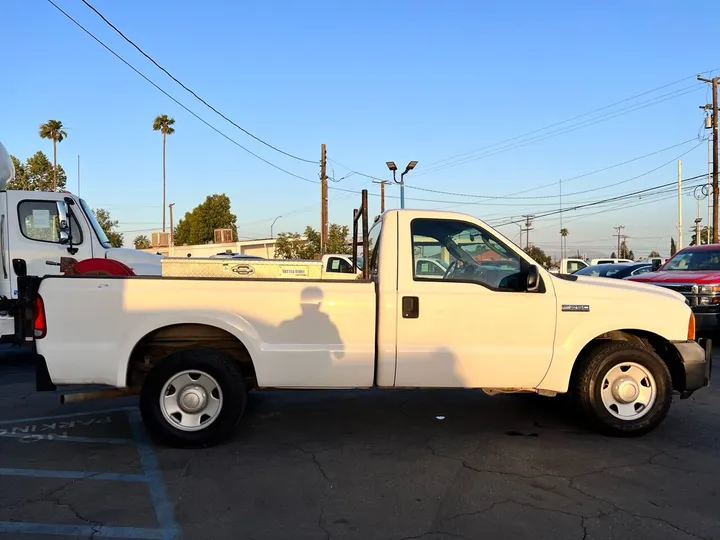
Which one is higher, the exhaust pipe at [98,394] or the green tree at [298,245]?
the green tree at [298,245]

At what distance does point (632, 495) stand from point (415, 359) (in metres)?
1.89

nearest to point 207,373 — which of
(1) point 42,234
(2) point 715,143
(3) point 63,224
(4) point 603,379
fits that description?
(4) point 603,379

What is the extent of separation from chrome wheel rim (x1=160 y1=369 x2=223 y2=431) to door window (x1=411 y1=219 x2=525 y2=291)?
206 cm

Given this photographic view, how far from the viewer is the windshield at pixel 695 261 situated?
11.1 metres

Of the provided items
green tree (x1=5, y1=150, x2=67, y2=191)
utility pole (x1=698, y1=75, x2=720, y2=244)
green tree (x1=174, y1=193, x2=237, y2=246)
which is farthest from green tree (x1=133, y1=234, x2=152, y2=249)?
utility pole (x1=698, y1=75, x2=720, y2=244)

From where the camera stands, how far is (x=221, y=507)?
3.79m

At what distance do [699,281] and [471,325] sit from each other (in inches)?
282

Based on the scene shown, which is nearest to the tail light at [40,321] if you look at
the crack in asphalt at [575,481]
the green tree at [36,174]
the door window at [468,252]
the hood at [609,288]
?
the door window at [468,252]

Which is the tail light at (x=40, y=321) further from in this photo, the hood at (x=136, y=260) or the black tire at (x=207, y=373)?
the hood at (x=136, y=260)

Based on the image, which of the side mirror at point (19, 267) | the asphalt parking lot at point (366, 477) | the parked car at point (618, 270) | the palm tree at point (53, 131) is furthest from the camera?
the palm tree at point (53, 131)

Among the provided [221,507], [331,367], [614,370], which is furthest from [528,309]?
[221,507]

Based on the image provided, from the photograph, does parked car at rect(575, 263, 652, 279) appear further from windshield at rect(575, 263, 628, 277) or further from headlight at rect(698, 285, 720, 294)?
headlight at rect(698, 285, 720, 294)

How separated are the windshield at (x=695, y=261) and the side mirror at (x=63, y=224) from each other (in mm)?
11257

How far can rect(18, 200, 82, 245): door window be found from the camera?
8633 millimetres
